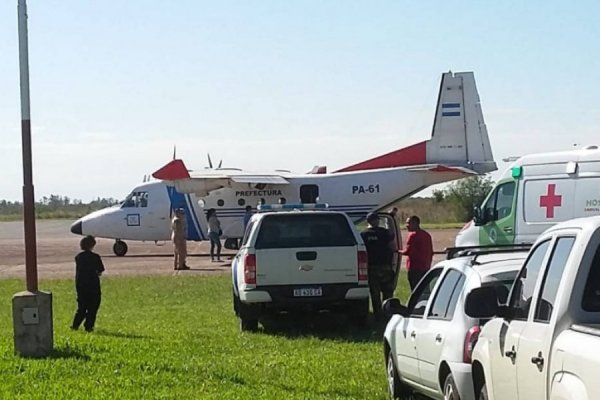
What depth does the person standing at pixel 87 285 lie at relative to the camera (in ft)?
52.6

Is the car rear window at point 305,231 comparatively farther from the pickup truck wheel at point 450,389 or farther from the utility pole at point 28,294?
the pickup truck wheel at point 450,389

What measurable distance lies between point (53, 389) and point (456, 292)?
430cm

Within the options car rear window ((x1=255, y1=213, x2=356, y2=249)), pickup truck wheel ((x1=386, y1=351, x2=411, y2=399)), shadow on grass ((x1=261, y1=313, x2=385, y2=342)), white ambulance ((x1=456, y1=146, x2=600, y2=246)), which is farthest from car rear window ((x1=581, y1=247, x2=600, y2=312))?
white ambulance ((x1=456, y1=146, x2=600, y2=246))

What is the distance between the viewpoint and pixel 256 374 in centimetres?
1156

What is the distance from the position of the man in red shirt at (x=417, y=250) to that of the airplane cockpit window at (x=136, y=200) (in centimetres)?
2301

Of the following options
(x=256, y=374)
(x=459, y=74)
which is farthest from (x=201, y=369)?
(x=459, y=74)

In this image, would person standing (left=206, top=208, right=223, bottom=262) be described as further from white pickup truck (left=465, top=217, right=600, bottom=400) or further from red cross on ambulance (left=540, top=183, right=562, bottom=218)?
white pickup truck (left=465, top=217, right=600, bottom=400)

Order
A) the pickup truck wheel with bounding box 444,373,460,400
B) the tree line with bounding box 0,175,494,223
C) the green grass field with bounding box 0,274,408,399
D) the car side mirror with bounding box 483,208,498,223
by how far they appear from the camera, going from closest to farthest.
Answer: the pickup truck wheel with bounding box 444,373,460,400 → the green grass field with bounding box 0,274,408,399 → the car side mirror with bounding box 483,208,498,223 → the tree line with bounding box 0,175,494,223

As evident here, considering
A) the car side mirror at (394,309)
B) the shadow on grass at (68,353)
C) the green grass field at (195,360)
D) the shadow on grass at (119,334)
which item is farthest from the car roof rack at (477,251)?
the shadow on grass at (119,334)

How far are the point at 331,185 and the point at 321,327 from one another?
21.7m

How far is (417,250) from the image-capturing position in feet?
56.4

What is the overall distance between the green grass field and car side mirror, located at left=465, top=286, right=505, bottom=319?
3.78 m

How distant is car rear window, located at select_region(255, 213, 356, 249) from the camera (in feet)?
52.1

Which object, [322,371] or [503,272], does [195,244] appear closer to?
[322,371]
